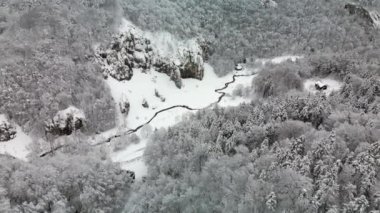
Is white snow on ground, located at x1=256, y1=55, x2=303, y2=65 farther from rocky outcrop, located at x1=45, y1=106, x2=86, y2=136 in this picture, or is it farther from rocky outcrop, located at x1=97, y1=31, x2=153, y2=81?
rocky outcrop, located at x1=45, y1=106, x2=86, y2=136

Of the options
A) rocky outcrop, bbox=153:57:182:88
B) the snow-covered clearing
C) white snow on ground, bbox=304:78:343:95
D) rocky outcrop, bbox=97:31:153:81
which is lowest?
the snow-covered clearing

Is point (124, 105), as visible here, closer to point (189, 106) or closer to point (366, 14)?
point (189, 106)

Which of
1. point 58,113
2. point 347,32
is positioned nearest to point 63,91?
point 58,113

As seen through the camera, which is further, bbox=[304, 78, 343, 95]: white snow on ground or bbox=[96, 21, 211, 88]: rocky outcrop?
bbox=[96, 21, 211, 88]: rocky outcrop

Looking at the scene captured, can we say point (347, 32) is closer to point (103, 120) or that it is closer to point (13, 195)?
point (103, 120)

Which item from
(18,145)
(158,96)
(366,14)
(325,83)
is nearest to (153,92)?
(158,96)

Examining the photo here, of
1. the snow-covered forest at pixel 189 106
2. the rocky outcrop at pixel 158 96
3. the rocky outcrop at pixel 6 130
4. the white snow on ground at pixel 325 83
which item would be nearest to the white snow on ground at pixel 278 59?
the snow-covered forest at pixel 189 106

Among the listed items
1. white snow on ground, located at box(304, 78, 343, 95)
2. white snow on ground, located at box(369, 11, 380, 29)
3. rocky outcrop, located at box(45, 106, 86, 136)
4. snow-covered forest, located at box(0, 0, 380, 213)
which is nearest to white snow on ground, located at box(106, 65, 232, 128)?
snow-covered forest, located at box(0, 0, 380, 213)
